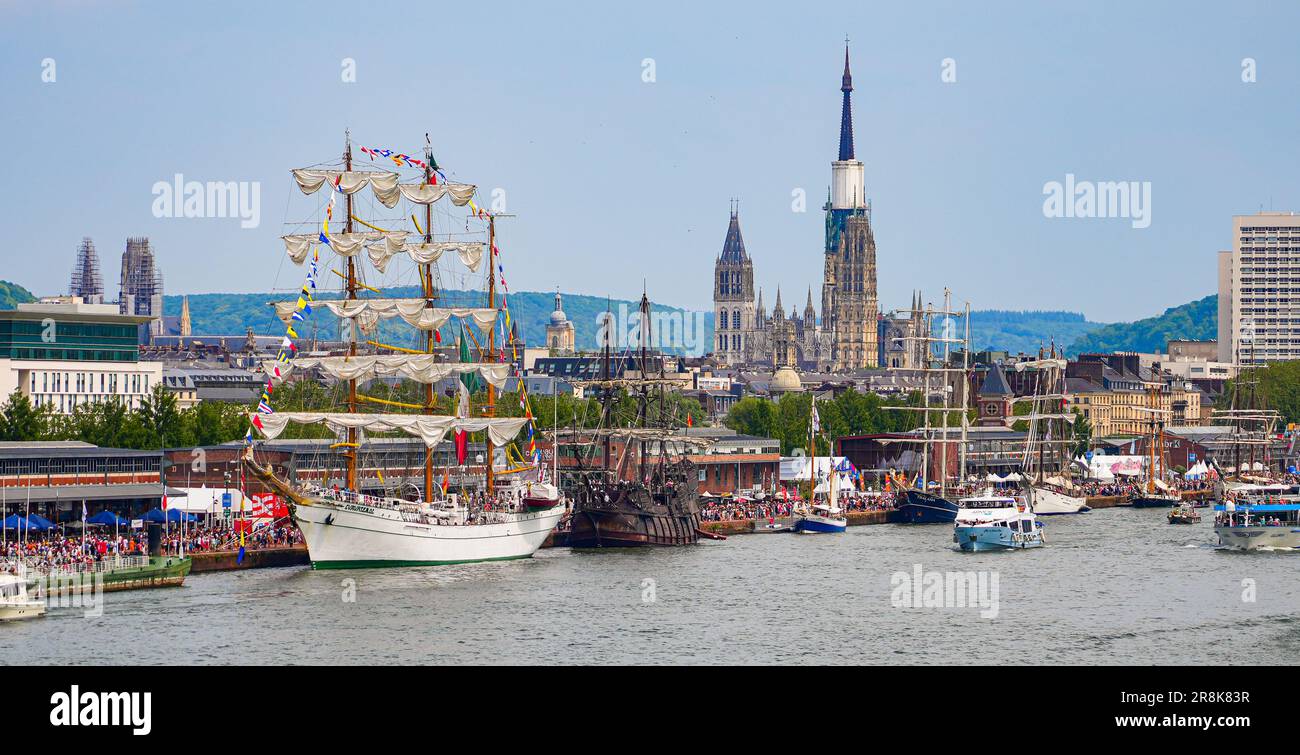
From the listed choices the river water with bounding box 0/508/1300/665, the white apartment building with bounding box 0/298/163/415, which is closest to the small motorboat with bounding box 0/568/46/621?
the river water with bounding box 0/508/1300/665

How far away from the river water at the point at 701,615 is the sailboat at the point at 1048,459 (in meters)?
36.4

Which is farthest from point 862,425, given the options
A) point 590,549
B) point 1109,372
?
point 590,549

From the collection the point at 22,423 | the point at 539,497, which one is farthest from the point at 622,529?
the point at 22,423

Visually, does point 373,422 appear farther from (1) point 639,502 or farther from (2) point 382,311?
(1) point 639,502

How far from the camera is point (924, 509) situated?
102 meters

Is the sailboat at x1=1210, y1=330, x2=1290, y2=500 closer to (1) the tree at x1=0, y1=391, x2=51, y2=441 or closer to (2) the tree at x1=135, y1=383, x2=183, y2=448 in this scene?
(2) the tree at x1=135, y1=383, x2=183, y2=448

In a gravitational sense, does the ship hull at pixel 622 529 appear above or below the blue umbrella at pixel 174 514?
below

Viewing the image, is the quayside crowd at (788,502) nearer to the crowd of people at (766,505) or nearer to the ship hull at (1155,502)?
the crowd of people at (766,505)

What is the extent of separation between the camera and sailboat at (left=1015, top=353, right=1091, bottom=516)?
11112 cm

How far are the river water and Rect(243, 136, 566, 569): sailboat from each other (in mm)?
1683

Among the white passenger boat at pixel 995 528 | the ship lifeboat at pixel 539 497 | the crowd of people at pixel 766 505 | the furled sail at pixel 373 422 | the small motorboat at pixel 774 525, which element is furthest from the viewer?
the crowd of people at pixel 766 505

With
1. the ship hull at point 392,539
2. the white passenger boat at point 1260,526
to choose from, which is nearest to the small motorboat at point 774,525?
the ship hull at point 392,539

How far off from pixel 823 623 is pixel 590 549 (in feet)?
98.2

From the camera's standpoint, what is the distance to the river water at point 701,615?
44.6 meters
